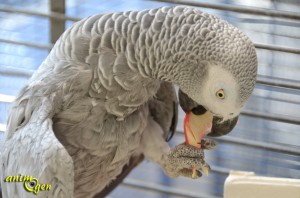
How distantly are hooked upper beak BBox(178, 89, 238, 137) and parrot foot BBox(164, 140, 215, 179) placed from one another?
71mm

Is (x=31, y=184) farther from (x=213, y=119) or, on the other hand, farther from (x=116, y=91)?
(x=213, y=119)

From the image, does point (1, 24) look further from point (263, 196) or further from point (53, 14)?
point (263, 196)

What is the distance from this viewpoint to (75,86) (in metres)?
1.16

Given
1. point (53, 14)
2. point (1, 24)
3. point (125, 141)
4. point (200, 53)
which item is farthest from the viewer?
point (1, 24)

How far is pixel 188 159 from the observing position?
4.07 feet

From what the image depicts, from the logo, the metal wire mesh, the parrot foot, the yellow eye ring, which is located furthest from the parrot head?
the metal wire mesh

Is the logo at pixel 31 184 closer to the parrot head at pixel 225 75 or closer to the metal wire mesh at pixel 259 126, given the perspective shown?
the parrot head at pixel 225 75

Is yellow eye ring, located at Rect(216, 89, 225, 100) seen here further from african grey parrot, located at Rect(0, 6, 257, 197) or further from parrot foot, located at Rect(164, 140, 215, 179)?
parrot foot, located at Rect(164, 140, 215, 179)

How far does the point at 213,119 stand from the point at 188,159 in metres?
0.16

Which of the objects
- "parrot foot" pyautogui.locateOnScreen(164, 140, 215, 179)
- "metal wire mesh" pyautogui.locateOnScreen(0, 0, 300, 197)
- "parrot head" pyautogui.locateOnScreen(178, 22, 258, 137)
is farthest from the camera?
"metal wire mesh" pyautogui.locateOnScreen(0, 0, 300, 197)

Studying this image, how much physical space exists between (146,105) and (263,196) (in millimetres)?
372

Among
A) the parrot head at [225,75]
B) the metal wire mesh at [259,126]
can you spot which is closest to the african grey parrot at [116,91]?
the parrot head at [225,75]

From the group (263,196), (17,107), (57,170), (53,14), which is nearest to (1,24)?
(53,14)

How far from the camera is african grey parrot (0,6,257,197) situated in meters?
1.04
